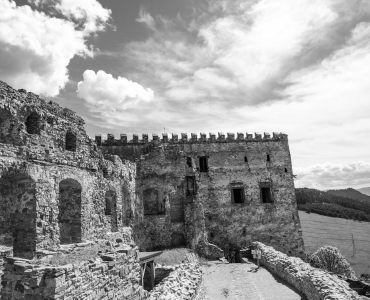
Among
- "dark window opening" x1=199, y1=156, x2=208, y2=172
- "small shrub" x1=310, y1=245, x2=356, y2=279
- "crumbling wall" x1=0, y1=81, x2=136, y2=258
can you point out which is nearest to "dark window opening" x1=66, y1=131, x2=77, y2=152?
"crumbling wall" x1=0, y1=81, x2=136, y2=258

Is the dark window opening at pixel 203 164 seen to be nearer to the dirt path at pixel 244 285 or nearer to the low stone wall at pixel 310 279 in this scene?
the dirt path at pixel 244 285

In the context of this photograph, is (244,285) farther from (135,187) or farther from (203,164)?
(203,164)

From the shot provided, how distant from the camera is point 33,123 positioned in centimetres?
1212

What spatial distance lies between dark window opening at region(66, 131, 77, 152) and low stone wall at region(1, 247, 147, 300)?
25.7 ft

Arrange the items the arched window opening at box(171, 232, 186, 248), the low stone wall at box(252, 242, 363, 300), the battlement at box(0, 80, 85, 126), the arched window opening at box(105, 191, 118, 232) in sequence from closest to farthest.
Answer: the battlement at box(0, 80, 85, 126)
the low stone wall at box(252, 242, 363, 300)
the arched window opening at box(105, 191, 118, 232)
the arched window opening at box(171, 232, 186, 248)

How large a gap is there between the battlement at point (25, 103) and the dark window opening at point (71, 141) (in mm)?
683

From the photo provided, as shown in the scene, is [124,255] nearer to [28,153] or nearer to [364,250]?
[28,153]

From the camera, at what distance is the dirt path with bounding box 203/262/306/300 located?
45.2ft

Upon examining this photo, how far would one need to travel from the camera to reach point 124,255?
27.0 ft

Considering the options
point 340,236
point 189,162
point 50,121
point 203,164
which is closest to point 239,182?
point 203,164

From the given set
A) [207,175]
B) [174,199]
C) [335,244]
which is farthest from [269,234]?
[335,244]

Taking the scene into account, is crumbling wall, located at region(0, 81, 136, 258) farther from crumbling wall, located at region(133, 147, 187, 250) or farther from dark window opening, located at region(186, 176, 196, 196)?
dark window opening, located at region(186, 176, 196, 196)

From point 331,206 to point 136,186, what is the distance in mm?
54240

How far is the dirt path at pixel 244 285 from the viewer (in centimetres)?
1377
